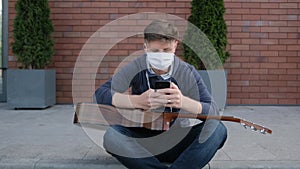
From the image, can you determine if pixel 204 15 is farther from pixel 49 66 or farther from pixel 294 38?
pixel 49 66

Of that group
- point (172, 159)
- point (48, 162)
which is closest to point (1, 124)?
point (48, 162)

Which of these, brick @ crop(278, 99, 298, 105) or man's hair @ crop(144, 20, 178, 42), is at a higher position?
man's hair @ crop(144, 20, 178, 42)

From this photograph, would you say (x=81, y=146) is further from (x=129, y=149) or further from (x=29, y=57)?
(x=29, y=57)

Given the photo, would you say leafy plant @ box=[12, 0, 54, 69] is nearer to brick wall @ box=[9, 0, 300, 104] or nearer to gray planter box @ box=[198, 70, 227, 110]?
brick wall @ box=[9, 0, 300, 104]

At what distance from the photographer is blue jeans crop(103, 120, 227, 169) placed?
87.7 inches

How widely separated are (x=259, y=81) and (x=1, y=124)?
3.66 m

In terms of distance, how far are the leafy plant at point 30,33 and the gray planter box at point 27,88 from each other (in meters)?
0.18

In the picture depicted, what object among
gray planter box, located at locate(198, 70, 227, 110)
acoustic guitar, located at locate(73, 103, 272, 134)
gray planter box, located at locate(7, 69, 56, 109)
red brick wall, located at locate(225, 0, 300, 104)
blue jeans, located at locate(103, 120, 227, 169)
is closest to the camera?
acoustic guitar, located at locate(73, 103, 272, 134)

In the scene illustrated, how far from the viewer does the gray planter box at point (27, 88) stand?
5.27 meters

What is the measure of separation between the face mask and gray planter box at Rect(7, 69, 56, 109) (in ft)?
11.1

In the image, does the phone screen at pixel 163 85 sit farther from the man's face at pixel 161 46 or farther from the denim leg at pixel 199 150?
the denim leg at pixel 199 150

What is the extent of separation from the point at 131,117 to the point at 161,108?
0.62 feet

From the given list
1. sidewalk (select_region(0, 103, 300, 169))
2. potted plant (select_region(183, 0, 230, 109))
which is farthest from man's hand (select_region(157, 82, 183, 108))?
potted plant (select_region(183, 0, 230, 109))

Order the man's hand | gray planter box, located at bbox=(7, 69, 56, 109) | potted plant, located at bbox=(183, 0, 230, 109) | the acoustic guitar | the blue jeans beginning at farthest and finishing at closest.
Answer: gray planter box, located at bbox=(7, 69, 56, 109), potted plant, located at bbox=(183, 0, 230, 109), the blue jeans, the acoustic guitar, the man's hand
